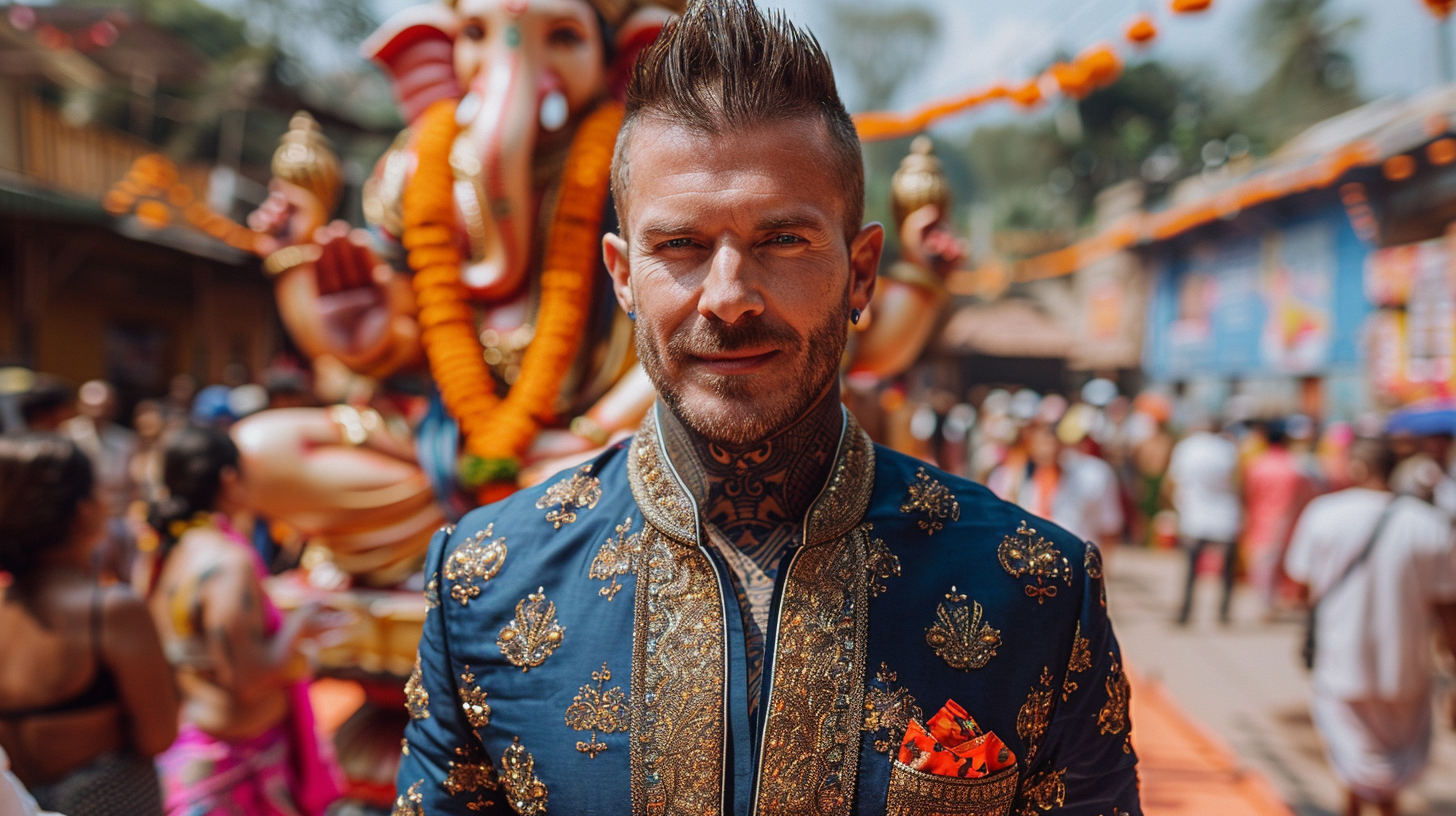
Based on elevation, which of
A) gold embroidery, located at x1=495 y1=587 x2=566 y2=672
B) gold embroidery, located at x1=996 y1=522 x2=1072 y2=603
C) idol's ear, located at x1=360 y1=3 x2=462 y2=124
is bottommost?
gold embroidery, located at x1=495 y1=587 x2=566 y2=672

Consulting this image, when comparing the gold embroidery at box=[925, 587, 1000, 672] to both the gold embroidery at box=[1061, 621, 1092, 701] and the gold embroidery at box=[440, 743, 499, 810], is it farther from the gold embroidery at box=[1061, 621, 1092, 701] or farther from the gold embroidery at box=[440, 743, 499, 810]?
the gold embroidery at box=[440, 743, 499, 810]

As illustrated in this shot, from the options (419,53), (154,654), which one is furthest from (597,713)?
(419,53)

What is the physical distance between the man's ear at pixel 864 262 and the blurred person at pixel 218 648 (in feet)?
6.40

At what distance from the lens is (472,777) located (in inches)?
44.2

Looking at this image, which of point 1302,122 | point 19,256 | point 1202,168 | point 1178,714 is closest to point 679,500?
point 1178,714

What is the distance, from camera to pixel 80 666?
191 cm

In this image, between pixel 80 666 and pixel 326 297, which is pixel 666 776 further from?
pixel 326 297

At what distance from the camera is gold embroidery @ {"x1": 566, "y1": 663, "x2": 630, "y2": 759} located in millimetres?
1060

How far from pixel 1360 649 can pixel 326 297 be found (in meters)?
3.77

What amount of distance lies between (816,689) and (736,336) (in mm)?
406

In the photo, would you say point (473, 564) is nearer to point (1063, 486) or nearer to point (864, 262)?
point (864, 262)

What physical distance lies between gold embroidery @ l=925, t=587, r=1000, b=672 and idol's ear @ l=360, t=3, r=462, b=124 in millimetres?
2538

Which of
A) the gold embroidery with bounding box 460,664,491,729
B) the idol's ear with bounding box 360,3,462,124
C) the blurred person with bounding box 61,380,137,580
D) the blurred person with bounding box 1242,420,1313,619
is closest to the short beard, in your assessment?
the gold embroidery with bounding box 460,664,491,729

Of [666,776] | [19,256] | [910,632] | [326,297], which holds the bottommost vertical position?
[666,776]
